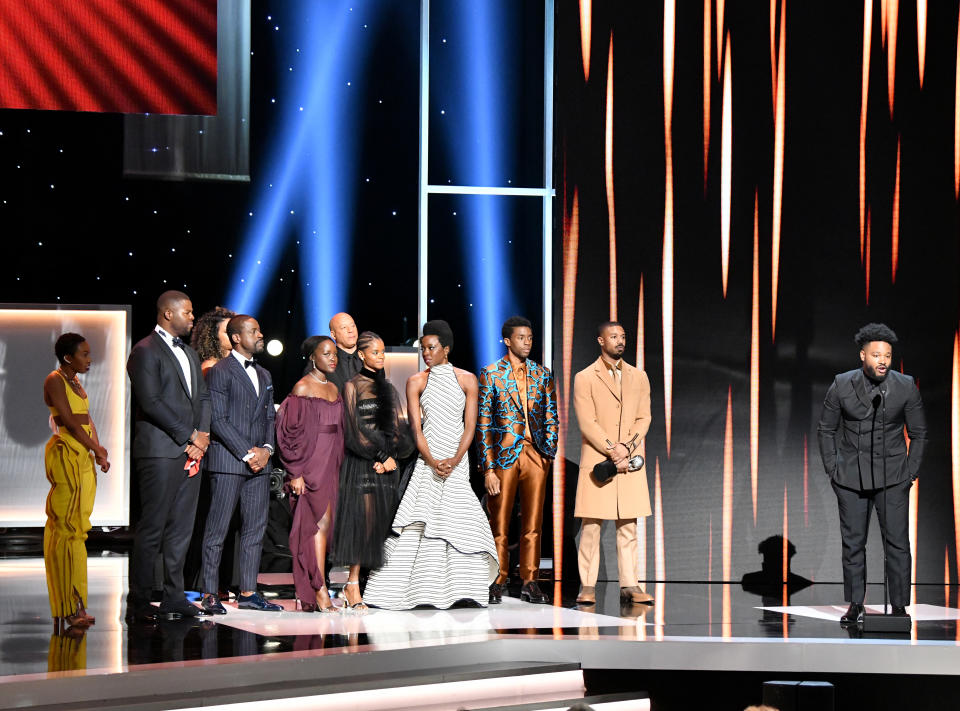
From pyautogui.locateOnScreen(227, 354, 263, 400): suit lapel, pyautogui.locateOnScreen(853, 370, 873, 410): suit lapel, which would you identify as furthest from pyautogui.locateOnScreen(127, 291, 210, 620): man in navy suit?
pyautogui.locateOnScreen(853, 370, 873, 410): suit lapel

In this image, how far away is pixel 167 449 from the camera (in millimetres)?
5641

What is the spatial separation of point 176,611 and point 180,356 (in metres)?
1.20

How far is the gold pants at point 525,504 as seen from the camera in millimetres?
6633

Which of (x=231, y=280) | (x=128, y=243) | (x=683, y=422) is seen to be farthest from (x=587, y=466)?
(x=128, y=243)

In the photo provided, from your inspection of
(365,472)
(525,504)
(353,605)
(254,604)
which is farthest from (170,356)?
(525,504)

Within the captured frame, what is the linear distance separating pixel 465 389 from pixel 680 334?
215 cm

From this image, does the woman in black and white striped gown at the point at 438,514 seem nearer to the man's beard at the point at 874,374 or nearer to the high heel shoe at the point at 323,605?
the high heel shoe at the point at 323,605

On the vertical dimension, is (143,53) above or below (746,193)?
above

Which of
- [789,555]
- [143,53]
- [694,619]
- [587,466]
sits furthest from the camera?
[143,53]

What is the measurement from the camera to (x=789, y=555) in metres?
7.90

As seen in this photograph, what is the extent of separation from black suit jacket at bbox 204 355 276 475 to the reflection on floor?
0.76 meters

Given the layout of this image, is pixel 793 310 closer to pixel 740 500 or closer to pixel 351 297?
pixel 740 500

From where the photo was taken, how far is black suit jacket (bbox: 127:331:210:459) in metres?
5.60

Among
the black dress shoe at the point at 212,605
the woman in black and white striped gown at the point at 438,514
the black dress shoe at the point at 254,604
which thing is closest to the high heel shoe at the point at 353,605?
the woman in black and white striped gown at the point at 438,514
